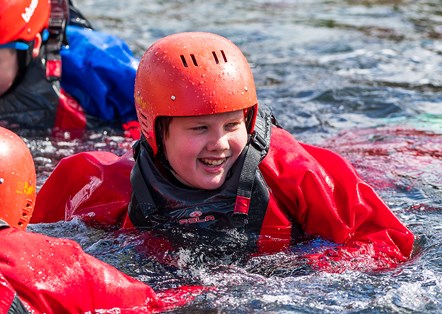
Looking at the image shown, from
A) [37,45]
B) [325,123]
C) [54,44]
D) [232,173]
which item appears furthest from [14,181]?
[325,123]

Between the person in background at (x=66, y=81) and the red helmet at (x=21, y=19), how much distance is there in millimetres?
18

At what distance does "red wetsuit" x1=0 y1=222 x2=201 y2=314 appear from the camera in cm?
400

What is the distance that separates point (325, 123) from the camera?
795 cm

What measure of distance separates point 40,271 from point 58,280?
0.08m

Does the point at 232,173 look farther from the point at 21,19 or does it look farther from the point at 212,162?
the point at 21,19

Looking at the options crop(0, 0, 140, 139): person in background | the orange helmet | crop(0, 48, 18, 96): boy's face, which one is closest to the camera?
the orange helmet

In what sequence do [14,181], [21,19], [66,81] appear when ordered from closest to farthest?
[14,181] → [21,19] → [66,81]

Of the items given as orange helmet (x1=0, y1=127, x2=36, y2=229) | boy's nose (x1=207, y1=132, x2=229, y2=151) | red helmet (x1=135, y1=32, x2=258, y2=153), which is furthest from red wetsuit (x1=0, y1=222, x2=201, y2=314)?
red helmet (x1=135, y1=32, x2=258, y2=153)

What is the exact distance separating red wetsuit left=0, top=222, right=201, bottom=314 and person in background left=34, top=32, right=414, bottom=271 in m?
0.89

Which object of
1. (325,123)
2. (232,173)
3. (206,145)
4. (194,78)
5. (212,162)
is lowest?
(325,123)

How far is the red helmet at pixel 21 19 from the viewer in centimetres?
705

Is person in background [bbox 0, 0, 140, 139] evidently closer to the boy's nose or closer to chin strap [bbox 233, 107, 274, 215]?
chin strap [bbox 233, 107, 274, 215]

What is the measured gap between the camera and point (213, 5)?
43.2 feet

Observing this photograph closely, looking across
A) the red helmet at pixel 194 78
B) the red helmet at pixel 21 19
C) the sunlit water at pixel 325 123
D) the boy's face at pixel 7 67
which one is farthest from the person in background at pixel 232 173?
the boy's face at pixel 7 67
